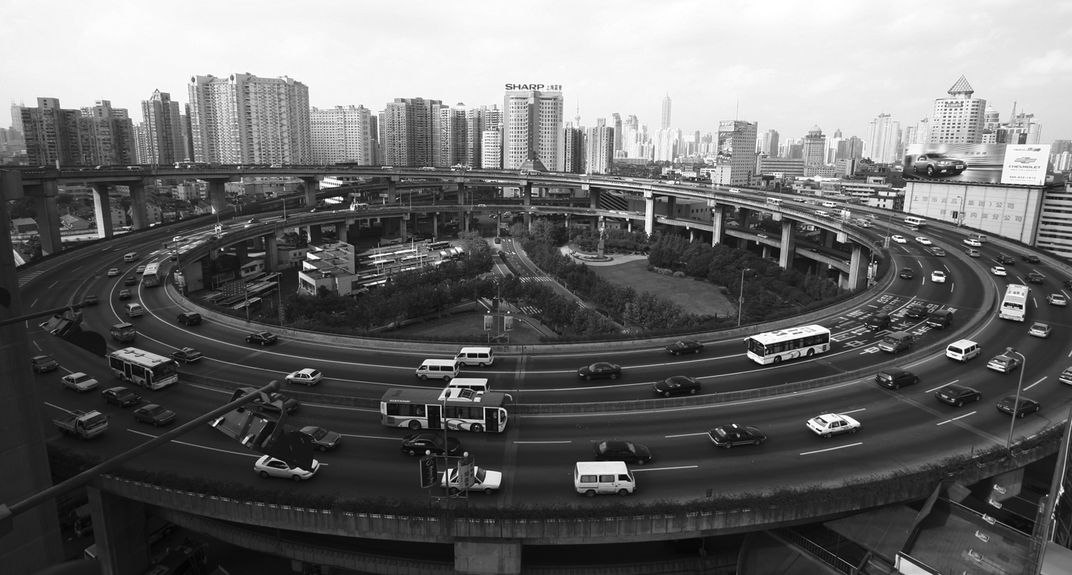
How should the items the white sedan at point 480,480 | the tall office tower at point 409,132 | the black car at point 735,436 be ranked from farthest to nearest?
the tall office tower at point 409,132 → the black car at point 735,436 → the white sedan at point 480,480

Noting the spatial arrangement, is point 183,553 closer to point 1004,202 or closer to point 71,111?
point 1004,202

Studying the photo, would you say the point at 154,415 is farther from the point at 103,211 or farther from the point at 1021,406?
the point at 103,211

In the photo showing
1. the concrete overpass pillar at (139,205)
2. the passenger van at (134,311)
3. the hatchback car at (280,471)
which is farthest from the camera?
the concrete overpass pillar at (139,205)

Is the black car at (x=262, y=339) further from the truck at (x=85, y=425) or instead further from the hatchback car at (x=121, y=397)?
the truck at (x=85, y=425)

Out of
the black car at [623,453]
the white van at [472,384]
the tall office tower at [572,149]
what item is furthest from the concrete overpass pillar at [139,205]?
the tall office tower at [572,149]

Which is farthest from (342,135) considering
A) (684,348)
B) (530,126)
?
(684,348)

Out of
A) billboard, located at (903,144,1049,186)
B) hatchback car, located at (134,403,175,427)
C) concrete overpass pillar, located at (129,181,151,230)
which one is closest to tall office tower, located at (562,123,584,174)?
billboard, located at (903,144,1049,186)
